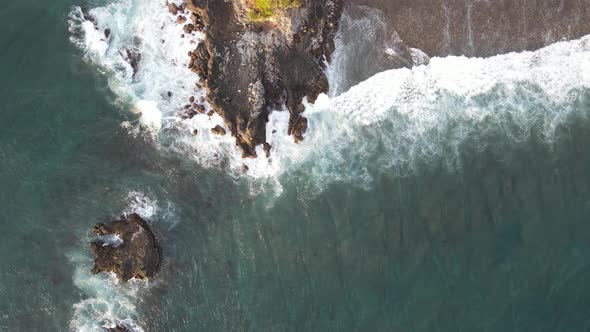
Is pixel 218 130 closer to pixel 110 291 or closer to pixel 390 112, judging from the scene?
pixel 390 112

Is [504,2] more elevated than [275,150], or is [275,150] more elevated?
[504,2]

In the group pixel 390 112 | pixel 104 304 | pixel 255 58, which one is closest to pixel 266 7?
pixel 255 58

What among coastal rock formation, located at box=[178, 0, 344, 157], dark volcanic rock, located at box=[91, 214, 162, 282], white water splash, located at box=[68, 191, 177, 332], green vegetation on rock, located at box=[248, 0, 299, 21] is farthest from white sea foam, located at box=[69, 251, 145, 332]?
green vegetation on rock, located at box=[248, 0, 299, 21]

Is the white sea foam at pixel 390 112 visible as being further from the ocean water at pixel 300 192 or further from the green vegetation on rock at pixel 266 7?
the green vegetation on rock at pixel 266 7

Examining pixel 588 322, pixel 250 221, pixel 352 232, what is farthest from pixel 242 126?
pixel 588 322

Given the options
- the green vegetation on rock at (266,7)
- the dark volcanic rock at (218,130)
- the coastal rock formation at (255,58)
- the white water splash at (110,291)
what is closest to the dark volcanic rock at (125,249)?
the white water splash at (110,291)

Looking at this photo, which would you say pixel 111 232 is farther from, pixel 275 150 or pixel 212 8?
pixel 212 8

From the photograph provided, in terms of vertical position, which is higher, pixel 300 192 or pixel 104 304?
pixel 300 192

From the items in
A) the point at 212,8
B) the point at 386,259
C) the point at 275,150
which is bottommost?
the point at 386,259
